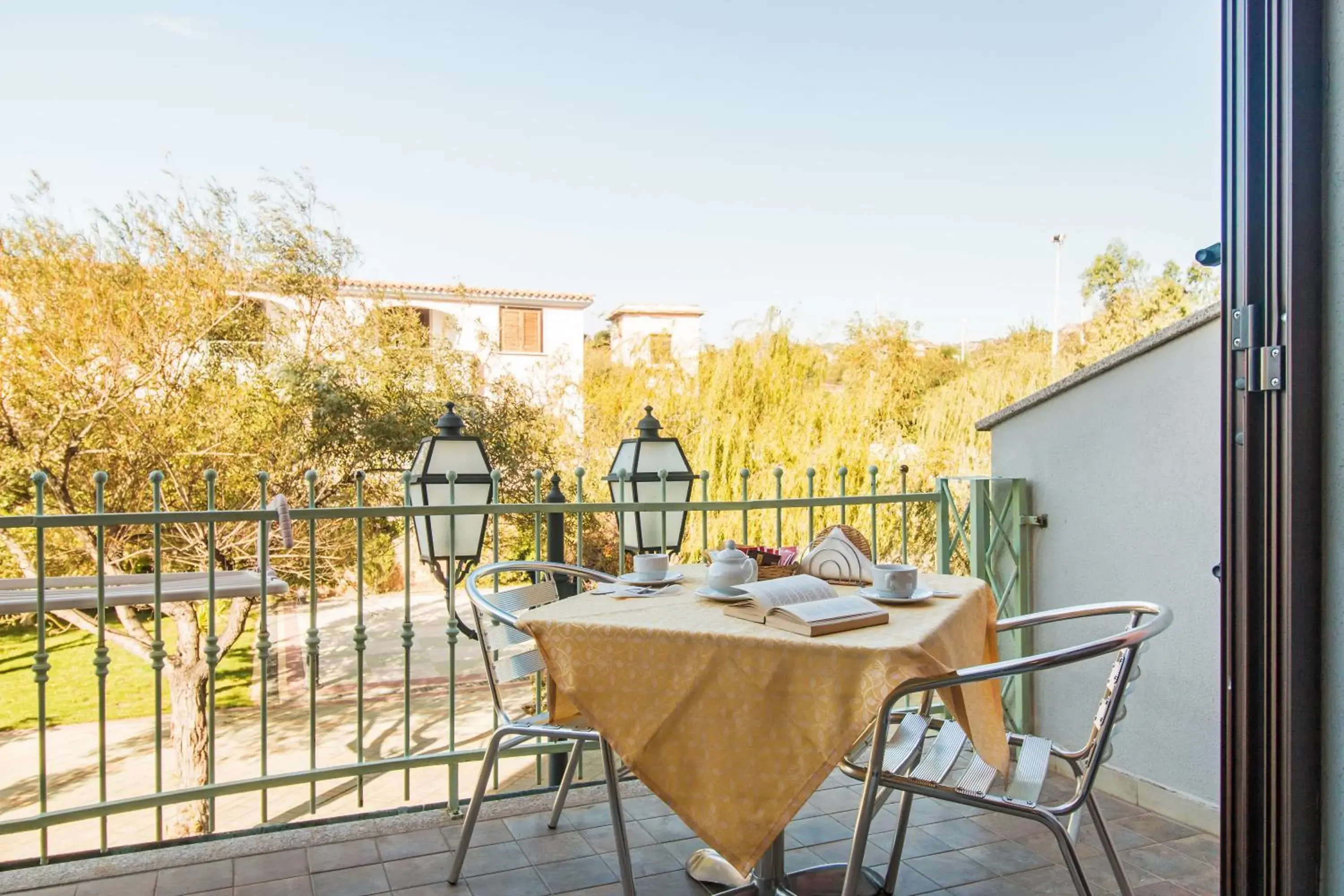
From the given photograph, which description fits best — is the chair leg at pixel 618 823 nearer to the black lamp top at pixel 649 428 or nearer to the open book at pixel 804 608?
the open book at pixel 804 608

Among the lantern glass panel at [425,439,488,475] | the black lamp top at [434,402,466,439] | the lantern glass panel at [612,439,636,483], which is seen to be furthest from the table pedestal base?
the black lamp top at [434,402,466,439]

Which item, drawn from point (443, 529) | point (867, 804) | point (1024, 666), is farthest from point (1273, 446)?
point (443, 529)

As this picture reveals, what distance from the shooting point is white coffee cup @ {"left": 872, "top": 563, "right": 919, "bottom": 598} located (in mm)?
1964

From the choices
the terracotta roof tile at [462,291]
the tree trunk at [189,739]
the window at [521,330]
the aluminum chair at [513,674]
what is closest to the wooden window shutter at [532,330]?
the window at [521,330]

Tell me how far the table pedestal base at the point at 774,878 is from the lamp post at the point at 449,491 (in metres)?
1.03

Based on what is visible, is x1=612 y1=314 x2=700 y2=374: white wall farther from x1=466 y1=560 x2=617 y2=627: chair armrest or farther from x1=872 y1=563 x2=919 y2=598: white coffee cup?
x1=872 y1=563 x2=919 y2=598: white coffee cup

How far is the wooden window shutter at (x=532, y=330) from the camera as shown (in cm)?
1856

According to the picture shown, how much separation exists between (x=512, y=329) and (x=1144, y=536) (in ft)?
54.2

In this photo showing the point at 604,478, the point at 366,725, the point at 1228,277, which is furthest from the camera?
the point at 366,725

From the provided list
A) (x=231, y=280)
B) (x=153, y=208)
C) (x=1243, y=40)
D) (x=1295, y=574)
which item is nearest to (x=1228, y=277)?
(x=1243, y=40)

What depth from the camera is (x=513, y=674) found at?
6.94 ft

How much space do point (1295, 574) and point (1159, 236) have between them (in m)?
21.3

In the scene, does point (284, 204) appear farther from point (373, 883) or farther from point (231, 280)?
point (373, 883)

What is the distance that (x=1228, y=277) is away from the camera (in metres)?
1.46
